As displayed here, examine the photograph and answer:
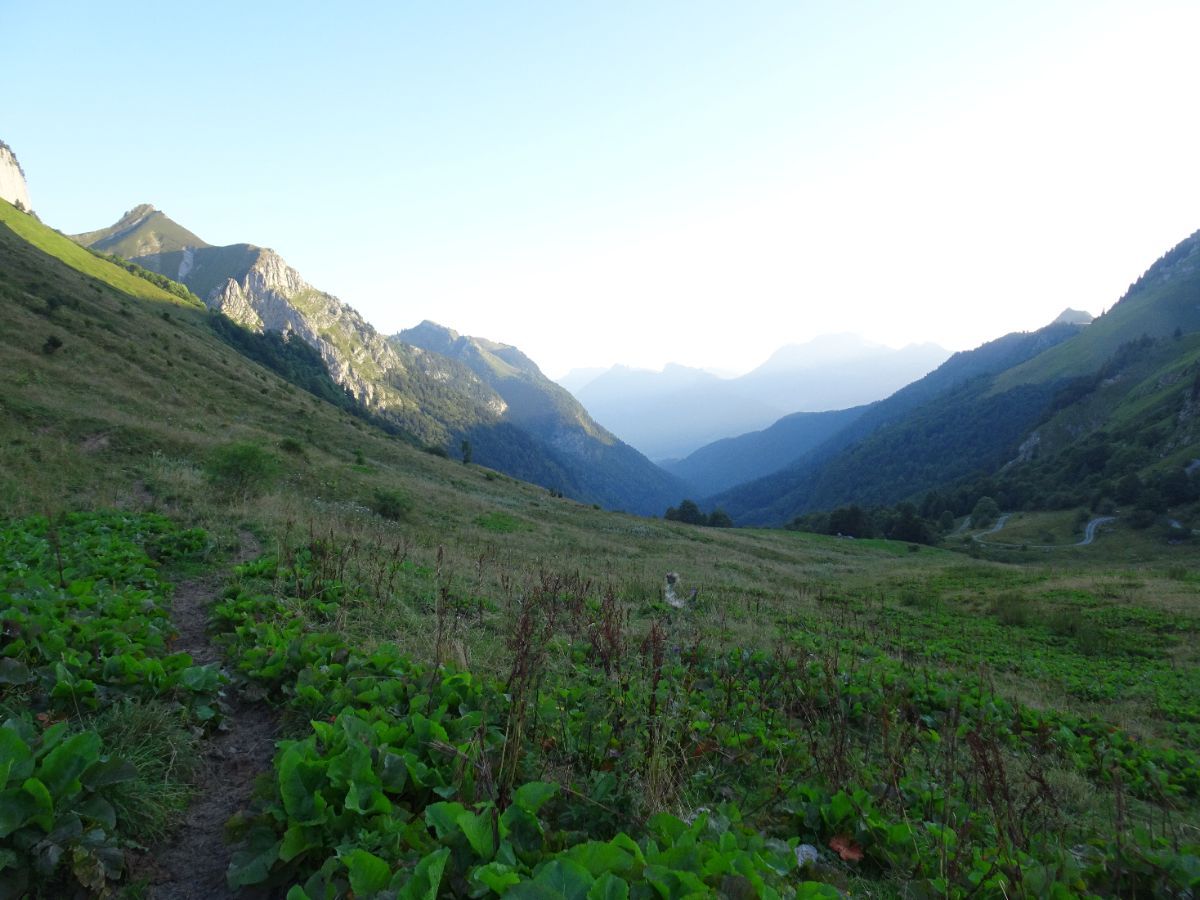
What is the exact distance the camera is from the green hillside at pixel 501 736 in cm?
279

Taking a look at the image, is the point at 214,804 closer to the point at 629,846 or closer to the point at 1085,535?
the point at 629,846

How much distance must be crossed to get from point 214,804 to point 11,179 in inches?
10789

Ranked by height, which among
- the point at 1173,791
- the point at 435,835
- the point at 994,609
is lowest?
the point at 994,609

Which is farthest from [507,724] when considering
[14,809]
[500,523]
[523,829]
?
[500,523]

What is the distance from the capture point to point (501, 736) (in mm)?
4121

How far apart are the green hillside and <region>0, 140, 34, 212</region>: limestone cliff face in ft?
805

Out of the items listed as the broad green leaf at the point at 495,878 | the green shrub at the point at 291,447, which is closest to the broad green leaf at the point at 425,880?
the broad green leaf at the point at 495,878

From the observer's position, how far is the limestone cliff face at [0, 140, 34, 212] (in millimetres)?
172500

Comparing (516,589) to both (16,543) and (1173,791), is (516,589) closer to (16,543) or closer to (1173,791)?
(16,543)

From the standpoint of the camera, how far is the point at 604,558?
24734 mm

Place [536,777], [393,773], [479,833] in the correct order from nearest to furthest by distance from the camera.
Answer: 1. [479,833]
2. [393,773]
3. [536,777]

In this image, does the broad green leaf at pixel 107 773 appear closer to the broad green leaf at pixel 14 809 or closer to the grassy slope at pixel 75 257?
the broad green leaf at pixel 14 809

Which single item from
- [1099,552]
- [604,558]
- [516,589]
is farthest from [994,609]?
[1099,552]

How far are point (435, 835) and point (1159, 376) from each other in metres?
211
